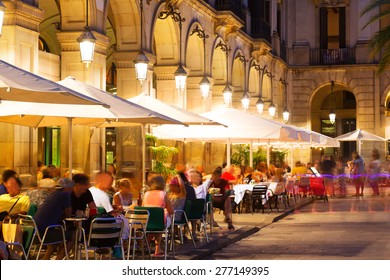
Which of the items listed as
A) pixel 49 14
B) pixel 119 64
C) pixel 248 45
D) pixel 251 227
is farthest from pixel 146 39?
pixel 248 45

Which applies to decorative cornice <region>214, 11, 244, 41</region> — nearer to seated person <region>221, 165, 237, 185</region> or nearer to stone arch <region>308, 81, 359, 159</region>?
seated person <region>221, 165, 237, 185</region>

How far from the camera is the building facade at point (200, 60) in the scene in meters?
19.8

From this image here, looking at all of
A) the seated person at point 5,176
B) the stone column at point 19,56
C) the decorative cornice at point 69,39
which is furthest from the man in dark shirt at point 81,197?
the decorative cornice at point 69,39

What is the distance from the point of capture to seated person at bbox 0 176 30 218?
11953mm

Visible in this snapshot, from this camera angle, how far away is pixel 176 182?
1565 cm

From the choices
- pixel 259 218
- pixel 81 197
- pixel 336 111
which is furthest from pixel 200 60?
pixel 336 111

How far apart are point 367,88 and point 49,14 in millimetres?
27522

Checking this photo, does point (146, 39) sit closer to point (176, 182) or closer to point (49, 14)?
point (49, 14)

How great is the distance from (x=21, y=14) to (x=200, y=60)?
49.1 feet

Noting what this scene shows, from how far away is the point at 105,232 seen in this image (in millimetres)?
11422

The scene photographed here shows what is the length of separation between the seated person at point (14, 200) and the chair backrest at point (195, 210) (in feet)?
12.5

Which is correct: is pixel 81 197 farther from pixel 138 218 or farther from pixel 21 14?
pixel 21 14

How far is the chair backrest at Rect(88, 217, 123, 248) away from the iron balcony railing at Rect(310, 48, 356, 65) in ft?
138

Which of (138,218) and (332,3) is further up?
(332,3)
